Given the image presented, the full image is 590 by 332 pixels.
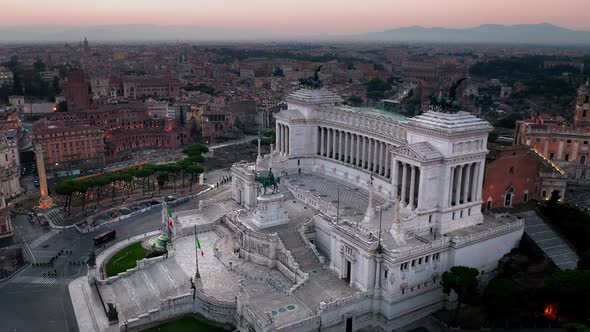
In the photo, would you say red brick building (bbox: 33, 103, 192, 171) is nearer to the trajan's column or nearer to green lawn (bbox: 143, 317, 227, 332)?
the trajan's column

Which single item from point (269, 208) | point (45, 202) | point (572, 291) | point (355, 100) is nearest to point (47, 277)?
point (269, 208)

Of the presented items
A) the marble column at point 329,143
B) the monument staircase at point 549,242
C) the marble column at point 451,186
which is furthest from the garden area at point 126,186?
the monument staircase at point 549,242

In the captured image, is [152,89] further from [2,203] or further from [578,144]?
[578,144]

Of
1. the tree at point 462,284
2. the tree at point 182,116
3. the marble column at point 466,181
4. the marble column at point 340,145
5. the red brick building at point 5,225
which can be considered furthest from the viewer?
the tree at point 182,116

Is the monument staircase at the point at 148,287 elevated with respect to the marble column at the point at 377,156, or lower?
lower

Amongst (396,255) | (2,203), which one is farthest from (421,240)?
(2,203)

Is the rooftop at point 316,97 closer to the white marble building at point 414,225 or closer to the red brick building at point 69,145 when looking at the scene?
the white marble building at point 414,225
